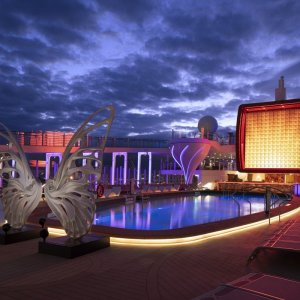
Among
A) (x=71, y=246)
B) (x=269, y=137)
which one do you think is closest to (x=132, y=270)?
(x=71, y=246)

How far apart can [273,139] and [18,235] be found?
15.6 ft

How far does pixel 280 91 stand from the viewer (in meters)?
4.08

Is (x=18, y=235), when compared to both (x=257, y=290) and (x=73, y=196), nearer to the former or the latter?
(x=73, y=196)

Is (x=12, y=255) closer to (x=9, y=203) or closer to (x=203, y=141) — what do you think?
(x=9, y=203)

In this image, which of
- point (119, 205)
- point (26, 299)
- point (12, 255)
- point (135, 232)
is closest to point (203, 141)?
point (119, 205)

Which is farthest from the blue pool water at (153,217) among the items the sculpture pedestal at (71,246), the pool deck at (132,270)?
the pool deck at (132,270)

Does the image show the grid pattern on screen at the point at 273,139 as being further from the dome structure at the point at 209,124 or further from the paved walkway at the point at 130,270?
the dome structure at the point at 209,124

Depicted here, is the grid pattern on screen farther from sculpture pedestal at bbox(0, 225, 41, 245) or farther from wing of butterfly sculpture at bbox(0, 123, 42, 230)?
sculpture pedestal at bbox(0, 225, 41, 245)

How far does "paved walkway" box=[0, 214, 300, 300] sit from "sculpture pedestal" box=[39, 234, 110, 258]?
0.10 metres

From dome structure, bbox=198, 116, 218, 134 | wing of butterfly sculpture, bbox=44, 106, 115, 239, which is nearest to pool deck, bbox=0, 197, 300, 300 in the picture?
wing of butterfly sculpture, bbox=44, 106, 115, 239

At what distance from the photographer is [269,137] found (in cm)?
366

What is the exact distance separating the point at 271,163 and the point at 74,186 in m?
3.05

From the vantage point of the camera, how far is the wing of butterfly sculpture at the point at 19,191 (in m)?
5.96

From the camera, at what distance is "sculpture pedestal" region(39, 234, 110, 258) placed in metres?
5.03
